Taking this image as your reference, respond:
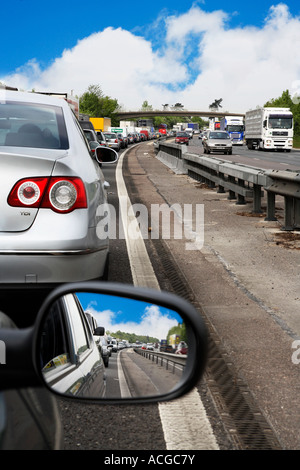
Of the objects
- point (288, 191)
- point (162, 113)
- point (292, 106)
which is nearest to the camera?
point (288, 191)

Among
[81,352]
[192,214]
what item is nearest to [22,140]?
[81,352]

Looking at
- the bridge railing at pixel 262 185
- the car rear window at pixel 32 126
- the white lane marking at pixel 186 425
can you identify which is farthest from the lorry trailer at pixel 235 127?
the white lane marking at pixel 186 425

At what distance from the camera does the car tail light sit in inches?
149

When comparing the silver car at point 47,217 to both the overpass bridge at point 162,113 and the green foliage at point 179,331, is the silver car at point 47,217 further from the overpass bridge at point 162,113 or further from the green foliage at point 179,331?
the overpass bridge at point 162,113

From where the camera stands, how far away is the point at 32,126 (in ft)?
14.9

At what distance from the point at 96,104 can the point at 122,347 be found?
510 feet

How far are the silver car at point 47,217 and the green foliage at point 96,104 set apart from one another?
5741 inches

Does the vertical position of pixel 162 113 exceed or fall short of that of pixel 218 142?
it exceeds it

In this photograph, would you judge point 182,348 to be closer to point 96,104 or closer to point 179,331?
point 179,331

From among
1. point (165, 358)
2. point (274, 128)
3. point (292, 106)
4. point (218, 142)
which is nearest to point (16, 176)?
point (165, 358)

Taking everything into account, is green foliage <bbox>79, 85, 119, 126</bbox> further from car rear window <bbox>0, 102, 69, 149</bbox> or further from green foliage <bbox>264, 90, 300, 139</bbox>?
car rear window <bbox>0, 102, 69, 149</bbox>

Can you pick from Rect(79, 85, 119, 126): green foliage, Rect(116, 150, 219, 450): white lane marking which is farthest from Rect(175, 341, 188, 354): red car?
Rect(79, 85, 119, 126): green foliage

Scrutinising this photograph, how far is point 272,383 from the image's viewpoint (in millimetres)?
3918
